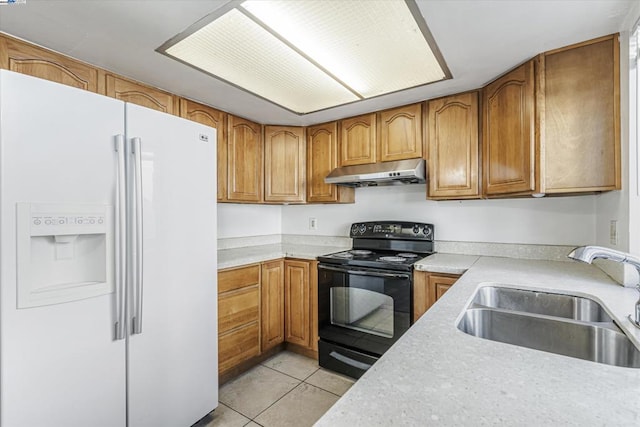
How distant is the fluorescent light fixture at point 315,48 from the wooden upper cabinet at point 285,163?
2.33 ft

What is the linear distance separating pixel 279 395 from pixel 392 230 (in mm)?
1520

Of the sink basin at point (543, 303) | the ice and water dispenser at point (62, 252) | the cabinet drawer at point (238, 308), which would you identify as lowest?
the cabinet drawer at point (238, 308)

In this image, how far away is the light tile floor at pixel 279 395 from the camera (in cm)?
179

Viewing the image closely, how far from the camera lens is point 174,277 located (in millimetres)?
1489

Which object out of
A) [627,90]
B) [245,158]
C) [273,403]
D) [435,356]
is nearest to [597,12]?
[627,90]

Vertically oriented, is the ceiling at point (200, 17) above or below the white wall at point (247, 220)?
above

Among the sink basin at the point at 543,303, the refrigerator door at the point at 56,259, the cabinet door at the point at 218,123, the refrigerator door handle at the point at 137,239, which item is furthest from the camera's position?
the cabinet door at the point at 218,123

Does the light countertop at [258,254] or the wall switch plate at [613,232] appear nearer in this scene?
the wall switch plate at [613,232]

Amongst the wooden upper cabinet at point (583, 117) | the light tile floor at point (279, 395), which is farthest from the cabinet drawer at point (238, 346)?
the wooden upper cabinet at point (583, 117)

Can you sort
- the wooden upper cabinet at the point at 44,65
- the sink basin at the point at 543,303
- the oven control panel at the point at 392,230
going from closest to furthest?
the sink basin at the point at 543,303 < the wooden upper cabinet at the point at 44,65 < the oven control panel at the point at 392,230

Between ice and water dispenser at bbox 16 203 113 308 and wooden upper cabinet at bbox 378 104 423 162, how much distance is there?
1932 millimetres

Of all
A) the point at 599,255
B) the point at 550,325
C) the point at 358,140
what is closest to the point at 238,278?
the point at 358,140

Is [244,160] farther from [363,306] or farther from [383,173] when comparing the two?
[363,306]

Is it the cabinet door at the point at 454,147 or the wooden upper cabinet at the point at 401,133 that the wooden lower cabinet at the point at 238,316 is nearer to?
the wooden upper cabinet at the point at 401,133
